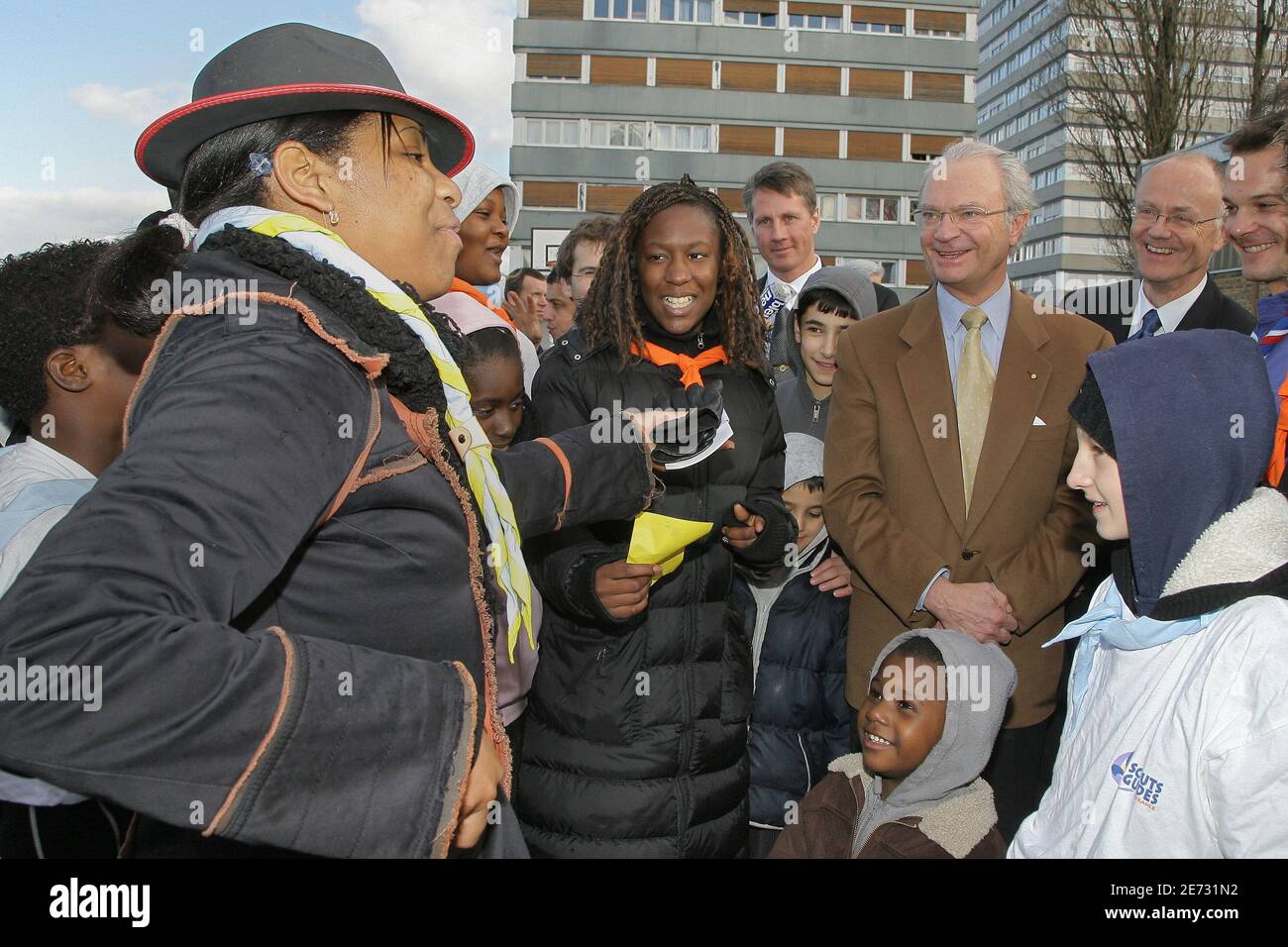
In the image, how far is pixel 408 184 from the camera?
1604mm

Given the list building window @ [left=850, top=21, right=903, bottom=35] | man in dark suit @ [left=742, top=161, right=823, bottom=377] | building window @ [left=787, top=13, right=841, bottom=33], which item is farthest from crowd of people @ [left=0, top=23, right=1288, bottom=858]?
building window @ [left=850, top=21, right=903, bottom=35]

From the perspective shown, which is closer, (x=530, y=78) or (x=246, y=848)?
(x=246, y=848)

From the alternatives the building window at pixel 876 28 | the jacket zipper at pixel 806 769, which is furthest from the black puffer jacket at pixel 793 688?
the building window at pixel 876 28

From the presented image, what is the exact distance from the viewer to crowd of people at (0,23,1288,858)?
1056 millimetres

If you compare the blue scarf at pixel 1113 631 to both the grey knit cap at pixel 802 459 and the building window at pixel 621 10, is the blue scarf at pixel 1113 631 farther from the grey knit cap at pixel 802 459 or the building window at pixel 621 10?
the building window at pixel 621 10

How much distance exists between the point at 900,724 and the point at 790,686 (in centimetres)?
55

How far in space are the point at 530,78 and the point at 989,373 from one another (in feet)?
159

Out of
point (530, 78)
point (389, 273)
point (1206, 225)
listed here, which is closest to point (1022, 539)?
point (1206, 225)

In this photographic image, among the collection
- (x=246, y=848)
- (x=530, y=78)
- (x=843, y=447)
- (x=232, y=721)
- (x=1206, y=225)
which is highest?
(x=530, y=78)

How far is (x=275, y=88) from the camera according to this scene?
1467mm

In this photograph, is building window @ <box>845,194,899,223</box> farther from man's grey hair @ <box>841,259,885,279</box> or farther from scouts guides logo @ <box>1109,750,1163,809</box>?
scouts guides logo @ <box>1109,750,1163,809</box>

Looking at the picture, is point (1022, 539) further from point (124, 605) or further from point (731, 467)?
point (124, 605)

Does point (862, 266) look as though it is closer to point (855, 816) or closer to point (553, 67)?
point (855, 816)

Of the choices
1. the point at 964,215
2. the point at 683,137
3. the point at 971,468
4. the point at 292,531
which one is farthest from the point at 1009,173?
the point at 683,137
